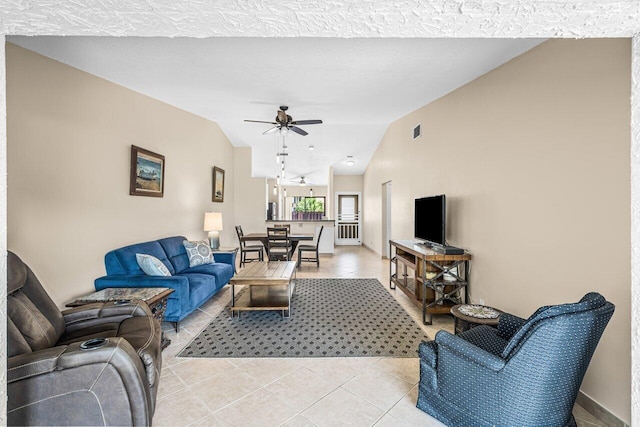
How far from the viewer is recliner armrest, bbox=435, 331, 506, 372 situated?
1393 mm

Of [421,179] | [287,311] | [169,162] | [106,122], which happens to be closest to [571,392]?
[287,311]

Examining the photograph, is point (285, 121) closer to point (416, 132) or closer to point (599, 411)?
point (416, 132)

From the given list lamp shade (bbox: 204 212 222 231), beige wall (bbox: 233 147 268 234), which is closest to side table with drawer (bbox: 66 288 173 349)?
lamp shade (bbox: 204 212 222 231)

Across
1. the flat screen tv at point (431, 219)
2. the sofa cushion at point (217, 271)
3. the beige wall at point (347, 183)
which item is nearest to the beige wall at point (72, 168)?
the sofa cushion at point (217, 271)

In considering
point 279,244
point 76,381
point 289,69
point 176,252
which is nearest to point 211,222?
point 176,252

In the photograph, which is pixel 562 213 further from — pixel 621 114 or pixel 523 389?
pixel 523 389

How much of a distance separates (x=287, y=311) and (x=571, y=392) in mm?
2527

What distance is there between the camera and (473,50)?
94.8 inches

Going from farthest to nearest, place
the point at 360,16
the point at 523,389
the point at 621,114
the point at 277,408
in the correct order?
Result: the point at 277,408 < the point at 621,114 < the point at 523,389 < the point at 360,16

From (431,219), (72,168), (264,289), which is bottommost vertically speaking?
(264,289)

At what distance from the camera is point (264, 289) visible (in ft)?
12.3

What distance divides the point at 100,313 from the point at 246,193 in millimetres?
4981

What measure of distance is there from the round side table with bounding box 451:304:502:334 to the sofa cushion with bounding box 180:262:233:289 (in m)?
2.86

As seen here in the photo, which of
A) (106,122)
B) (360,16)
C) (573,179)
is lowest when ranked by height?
(573,179)
